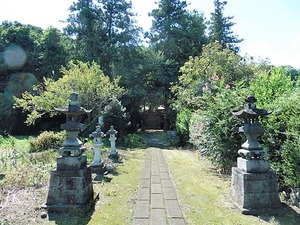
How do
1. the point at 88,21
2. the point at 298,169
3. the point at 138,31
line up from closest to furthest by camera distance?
1. the point at 298,169
2. the point at 88,21
3. the point at 138,31

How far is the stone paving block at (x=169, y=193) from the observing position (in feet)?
18.2

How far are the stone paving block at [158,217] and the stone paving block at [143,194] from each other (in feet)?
2.62

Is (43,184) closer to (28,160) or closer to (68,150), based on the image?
(68,150)

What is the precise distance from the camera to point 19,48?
23.0 meters

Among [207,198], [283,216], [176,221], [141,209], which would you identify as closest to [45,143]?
[141,209]

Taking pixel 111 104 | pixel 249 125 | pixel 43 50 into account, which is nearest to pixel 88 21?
pixel 43 50

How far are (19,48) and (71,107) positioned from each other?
69.7ft

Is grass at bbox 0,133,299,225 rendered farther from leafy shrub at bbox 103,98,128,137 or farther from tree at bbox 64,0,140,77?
tree at bbox 64,0,140,77

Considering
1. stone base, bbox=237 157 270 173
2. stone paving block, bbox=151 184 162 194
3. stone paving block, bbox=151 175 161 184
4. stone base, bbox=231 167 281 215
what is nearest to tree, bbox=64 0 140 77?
stone paving block, bbox=151 175 161 184

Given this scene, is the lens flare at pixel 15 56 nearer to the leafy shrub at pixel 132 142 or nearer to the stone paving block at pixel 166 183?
the leafy shrub at pixel 132 142

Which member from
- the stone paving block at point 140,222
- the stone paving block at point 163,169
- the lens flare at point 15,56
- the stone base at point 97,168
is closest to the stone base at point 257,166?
the stone paving block at point 140,222

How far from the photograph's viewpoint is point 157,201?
5230 millimetres

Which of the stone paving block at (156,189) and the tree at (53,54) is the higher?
the tree at (53,54)

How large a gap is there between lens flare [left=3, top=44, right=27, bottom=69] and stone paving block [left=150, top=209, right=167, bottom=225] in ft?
73.0
